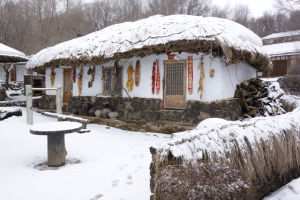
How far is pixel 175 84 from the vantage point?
20.1 ft

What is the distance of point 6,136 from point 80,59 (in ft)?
12.2

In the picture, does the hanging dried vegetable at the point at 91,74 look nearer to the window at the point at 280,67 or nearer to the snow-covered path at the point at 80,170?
the snow-covered path at the point at 80,170

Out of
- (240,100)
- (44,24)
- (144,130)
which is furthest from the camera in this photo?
(44,24)

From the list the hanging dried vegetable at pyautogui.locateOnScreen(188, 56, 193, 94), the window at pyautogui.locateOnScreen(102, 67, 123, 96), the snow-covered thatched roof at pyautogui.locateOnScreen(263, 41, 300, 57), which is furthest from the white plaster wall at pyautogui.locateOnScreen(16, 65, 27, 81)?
the snow-covered thatched roof at pyautogui.locateOnScreen(263, 41, 300, 57)

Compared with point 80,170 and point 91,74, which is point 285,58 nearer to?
point 91,74

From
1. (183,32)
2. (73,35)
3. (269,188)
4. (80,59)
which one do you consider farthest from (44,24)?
(269,188)

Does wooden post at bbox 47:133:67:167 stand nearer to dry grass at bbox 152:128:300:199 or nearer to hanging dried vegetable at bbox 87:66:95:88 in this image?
dry grass at bbox 152:128:300:199

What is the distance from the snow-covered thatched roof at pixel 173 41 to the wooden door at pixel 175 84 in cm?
50

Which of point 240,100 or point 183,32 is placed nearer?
point 183,32

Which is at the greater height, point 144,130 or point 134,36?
point 134,36

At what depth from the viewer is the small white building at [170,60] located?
5.38 metres

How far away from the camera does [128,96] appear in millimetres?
7016

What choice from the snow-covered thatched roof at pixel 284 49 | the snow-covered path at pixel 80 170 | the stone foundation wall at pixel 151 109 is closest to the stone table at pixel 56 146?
the snow-covered path at pixel 80 170

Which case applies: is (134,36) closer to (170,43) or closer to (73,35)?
(170,43)
